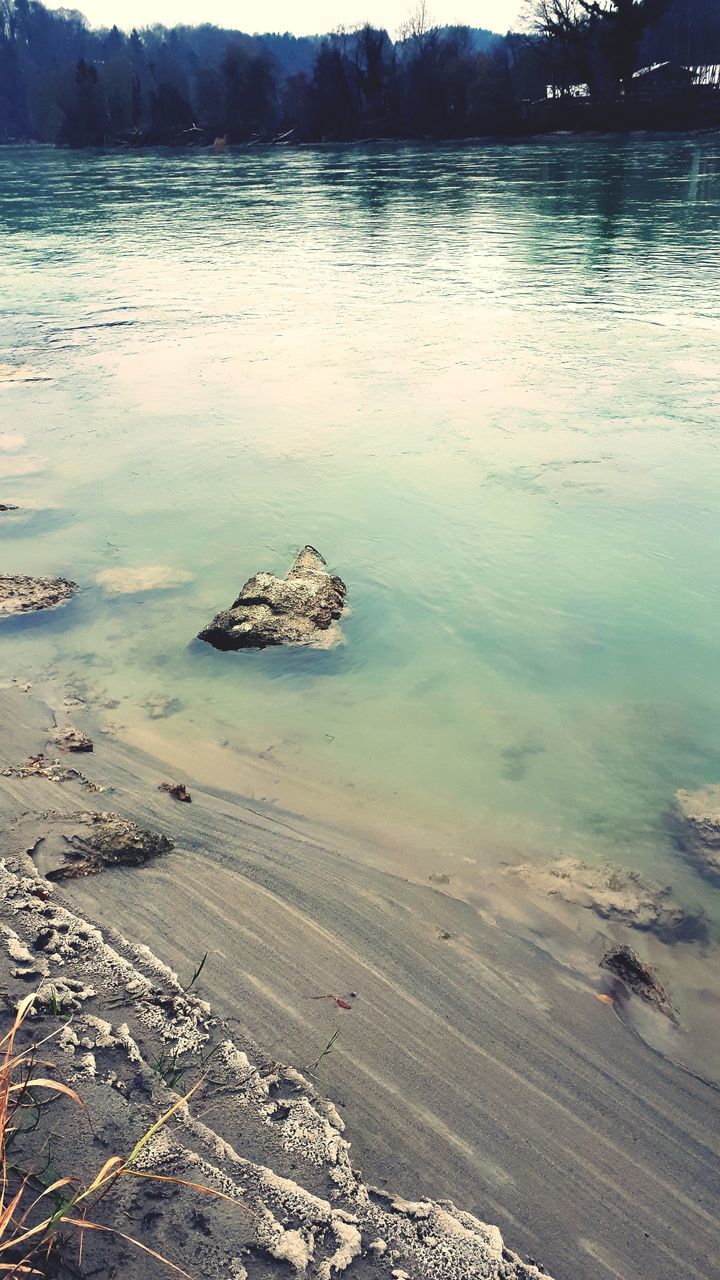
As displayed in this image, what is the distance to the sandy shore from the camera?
2.22 metres

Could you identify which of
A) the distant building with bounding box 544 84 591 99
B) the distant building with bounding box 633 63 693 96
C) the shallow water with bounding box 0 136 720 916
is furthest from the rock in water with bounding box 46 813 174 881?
the distant building with bounding box 544 84 591 99

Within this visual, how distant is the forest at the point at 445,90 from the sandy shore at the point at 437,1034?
212ft

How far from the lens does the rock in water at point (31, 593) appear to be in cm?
541

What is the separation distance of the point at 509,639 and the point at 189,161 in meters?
68.9

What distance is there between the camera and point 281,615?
509 cm

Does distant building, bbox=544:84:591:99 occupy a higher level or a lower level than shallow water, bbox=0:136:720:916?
higher

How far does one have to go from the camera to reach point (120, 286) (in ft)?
53.6

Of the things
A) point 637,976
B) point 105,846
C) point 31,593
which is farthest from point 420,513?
point 637,976

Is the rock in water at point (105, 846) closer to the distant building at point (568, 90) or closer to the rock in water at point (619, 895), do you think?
the rock in water at point (619, 895)

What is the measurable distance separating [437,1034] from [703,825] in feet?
5.65

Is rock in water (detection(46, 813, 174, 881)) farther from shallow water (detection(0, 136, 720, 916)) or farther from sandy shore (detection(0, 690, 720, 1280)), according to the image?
shallow water (detection(0, 136, 720, 916))

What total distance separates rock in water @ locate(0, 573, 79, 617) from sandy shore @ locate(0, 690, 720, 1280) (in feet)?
6.41

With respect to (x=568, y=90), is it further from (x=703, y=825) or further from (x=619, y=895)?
(x=619, y=895)

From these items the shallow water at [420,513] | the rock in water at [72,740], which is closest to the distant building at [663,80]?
the shallow water at [420,513]
